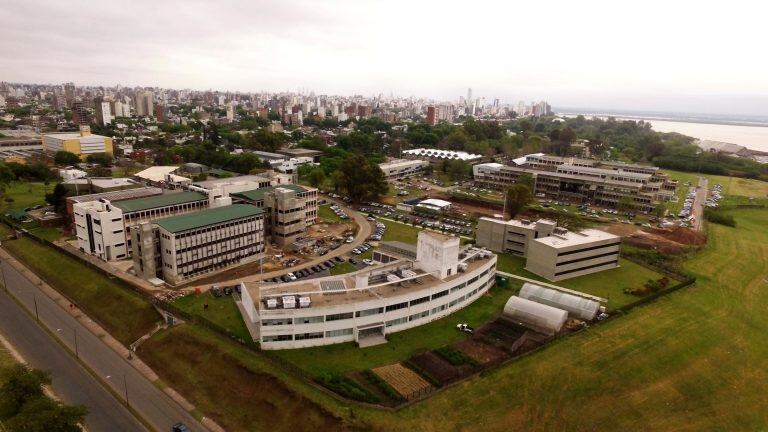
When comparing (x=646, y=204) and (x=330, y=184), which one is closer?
(x=646, y=204)

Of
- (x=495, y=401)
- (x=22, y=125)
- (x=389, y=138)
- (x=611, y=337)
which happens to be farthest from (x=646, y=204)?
(x=22, y=125)

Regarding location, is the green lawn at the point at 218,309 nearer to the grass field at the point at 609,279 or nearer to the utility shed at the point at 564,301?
the utility shed at the point at 564,301

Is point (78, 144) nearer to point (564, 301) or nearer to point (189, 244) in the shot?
point (189, 244)

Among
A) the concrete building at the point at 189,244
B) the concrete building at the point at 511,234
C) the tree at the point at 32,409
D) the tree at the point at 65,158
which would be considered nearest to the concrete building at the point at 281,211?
the concrete building at the point at 189,244

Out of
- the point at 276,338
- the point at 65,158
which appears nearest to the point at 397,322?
the point at 276,338

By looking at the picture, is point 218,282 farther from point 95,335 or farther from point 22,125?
point 22,125

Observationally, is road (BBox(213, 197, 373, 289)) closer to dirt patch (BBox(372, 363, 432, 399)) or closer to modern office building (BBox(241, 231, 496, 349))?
modern office building (BBox(241, 231, 496, 349))

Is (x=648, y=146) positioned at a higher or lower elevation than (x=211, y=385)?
higher
